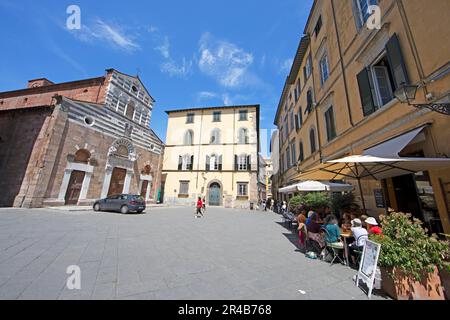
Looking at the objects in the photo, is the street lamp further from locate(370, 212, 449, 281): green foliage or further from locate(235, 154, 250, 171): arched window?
locate(235, 154, 250, 171): arched window

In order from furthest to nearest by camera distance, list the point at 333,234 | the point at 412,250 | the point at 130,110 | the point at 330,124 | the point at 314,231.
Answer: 1. the point at 130,110
2. the point at 330,124
3. the point at 314,231
4. the point at 333,234
5. the point at 412,250

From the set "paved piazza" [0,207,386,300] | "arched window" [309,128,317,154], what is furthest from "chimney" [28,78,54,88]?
"arched window" [309,128,317,154]

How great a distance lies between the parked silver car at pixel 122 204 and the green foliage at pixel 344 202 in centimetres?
1203

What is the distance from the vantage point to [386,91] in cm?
650

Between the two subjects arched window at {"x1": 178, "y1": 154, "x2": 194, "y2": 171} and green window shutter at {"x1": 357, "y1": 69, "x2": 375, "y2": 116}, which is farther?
arched window at {"x1": 178, "y1": 154, "x2": 194, "y2": 171}

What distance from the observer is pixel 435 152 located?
14.2 ft

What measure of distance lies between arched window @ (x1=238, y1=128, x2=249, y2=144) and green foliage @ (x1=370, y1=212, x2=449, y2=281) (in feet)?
69.9

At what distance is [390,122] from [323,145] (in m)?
4.74

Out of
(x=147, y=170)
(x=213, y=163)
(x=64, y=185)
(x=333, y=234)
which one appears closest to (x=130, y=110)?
(x=147, y=170)

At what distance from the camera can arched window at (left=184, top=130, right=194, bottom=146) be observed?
25.7 metres

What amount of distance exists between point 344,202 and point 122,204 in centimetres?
1337

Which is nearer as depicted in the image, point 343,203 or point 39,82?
point 343,203

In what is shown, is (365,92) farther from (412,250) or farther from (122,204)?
(122,204)
